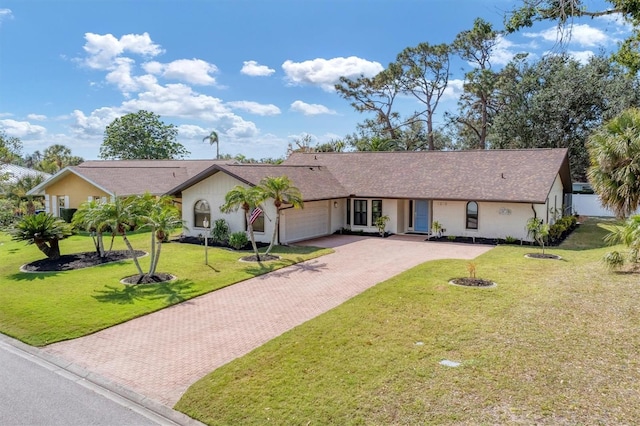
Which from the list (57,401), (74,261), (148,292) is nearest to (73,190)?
(74,261)

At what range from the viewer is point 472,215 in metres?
23.5

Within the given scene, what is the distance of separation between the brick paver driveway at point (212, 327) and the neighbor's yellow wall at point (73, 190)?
19.5 meters

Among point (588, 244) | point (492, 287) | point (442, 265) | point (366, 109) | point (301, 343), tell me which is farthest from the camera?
point (366, 109)

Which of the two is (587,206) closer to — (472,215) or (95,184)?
(472,215)

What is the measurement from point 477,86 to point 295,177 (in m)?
25.5

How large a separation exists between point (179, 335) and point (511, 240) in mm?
17311

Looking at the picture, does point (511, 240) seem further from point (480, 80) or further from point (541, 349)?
point (480, 80)

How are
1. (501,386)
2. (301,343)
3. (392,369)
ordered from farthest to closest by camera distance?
(301,343), (392,369), (501,386)

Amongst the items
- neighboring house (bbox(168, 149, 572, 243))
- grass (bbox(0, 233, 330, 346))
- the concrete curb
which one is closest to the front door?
neighboring house (bbox(168, 149, 572, 243))

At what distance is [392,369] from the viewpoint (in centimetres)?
772

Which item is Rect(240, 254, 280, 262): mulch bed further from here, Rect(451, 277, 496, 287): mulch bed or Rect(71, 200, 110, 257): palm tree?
Rect(451, 277, 496, 287): mulch bed

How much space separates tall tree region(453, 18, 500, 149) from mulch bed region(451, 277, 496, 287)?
32.6 meters

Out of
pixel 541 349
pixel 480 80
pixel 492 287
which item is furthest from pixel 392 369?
pixel 480 80

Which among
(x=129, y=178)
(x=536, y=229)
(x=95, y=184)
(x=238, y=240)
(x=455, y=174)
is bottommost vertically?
(x=238, y=240)
